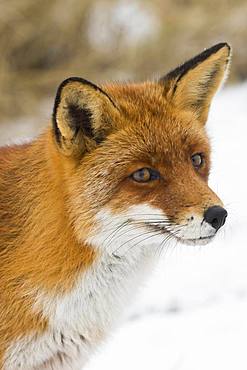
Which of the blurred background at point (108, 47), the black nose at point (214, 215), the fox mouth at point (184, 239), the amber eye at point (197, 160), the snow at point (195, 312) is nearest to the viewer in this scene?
the black nose at point (214, 215)

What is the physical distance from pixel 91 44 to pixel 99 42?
101 millimetres

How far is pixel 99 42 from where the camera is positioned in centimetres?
910

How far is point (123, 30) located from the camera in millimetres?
9016

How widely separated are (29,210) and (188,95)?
97 centimetres

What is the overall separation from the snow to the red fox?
0.50 m

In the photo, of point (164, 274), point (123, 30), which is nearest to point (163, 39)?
point (123, 30)

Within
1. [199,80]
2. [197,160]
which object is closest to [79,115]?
[197,160]

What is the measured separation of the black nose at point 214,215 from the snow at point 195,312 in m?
0.98

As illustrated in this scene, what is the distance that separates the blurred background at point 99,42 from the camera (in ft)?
29.0

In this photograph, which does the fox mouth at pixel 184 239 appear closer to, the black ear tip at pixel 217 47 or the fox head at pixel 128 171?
the fox head at pixel 128 171

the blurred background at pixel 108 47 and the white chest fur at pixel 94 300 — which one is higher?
the blurred background at pixel 108 47

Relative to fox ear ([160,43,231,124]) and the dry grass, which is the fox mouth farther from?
the dry grass

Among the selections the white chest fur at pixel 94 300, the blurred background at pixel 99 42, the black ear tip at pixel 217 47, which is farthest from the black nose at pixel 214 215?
the blurred background at pixel 99 42

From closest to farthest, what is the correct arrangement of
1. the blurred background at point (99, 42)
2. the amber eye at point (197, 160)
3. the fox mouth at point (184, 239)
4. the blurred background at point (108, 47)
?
the fox mouth at point (184, 239), the amber eye at point (197, 160), the blurred background at point (108, 47), the blurred background at point (99, 42)
